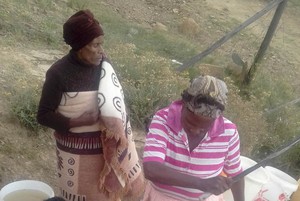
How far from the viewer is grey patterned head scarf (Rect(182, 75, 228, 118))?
1891 millimetres

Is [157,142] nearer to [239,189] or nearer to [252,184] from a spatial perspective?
[239,189]

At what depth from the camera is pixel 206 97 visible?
6.20ft

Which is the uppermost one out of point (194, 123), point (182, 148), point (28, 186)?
point (194, 123)

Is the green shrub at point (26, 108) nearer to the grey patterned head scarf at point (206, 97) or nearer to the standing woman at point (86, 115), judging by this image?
the standing woman at point (86, 115)

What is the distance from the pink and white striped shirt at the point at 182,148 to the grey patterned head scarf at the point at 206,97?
0.41 ft

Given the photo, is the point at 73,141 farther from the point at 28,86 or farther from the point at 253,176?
the point at 28,86

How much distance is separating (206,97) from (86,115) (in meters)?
0.61

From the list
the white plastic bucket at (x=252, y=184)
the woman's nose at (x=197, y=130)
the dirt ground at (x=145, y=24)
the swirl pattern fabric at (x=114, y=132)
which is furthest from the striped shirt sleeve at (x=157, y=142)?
the dirt ground at (x=145, y=24)

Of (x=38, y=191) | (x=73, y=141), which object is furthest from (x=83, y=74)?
(x=38, y=191)

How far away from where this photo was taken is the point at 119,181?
2.43m

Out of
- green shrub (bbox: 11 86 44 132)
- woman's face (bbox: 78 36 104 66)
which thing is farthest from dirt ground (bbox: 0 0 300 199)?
woman's face (bbox: 78 36 104 66)

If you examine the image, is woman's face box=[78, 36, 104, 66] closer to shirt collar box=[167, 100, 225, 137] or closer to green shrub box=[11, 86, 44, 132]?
shirt collar box=[167, 100, 225, 137]

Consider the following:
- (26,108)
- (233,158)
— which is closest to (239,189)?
(233,158)

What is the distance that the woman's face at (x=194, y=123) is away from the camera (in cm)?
193
